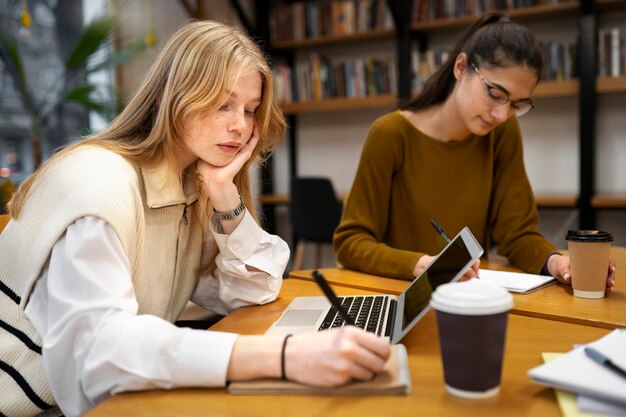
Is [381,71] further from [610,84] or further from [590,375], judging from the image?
[590,375]

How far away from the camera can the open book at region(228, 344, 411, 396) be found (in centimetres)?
70

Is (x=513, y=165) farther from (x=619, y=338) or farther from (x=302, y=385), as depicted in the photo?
(x=302, y=385)

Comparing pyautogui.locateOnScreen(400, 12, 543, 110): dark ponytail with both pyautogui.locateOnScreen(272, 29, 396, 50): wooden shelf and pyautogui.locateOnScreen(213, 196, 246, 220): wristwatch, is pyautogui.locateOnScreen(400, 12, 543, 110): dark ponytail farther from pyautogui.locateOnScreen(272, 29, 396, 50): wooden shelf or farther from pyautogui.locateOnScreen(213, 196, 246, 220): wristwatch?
pyautogui.locateOnScreen(272, 29, 396, 50): wooden shelf

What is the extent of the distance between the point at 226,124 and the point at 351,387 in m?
0.64

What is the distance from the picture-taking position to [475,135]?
1770 millimetres

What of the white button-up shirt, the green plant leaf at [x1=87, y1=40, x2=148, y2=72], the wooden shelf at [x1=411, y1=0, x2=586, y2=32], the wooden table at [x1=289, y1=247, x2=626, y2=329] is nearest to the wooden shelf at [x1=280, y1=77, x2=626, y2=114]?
the wooden shelf at [x1=411, y1=0, x2=586, y2=32]

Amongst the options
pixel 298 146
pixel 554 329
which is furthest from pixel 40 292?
pixel 298 146

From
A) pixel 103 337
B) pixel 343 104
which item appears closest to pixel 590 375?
pixel 103 337

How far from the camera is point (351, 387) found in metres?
0.70

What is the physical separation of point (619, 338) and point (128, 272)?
29.1 inches

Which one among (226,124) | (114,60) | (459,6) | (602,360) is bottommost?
(602,360)

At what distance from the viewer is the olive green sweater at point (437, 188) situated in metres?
1.68

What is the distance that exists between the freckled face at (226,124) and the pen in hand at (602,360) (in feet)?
2.48

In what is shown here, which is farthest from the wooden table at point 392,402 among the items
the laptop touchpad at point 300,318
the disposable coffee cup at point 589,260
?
the disposable coffee cup at point 589,260
